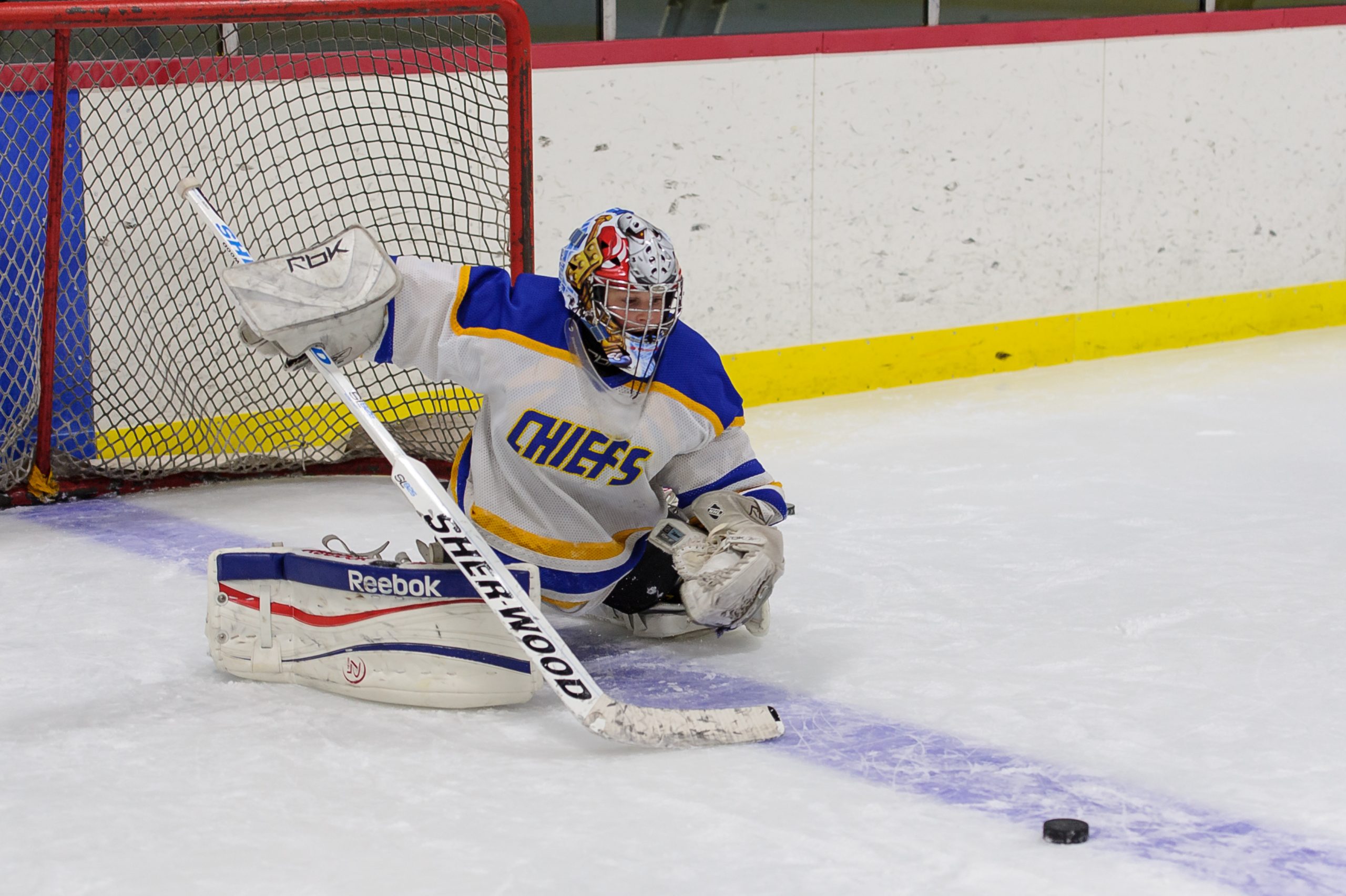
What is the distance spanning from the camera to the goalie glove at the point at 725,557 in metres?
2.45

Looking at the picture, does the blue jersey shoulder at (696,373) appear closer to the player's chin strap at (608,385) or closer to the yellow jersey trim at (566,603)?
the player's chin strap at (608,385)

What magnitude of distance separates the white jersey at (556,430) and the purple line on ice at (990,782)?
0.21 m

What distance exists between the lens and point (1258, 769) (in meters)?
2.14

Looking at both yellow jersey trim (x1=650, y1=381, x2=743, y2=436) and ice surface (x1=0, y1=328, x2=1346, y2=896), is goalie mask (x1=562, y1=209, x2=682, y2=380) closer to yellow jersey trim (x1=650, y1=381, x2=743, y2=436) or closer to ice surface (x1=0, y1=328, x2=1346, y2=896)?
yellow jersey trim (x1=650, y1=381, x2=743, y2=436)

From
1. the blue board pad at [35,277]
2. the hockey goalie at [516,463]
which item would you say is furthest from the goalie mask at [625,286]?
the blue board pad at [35,277]

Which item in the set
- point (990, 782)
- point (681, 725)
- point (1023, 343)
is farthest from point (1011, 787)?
point (1023, 343)

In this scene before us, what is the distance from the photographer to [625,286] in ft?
7.61

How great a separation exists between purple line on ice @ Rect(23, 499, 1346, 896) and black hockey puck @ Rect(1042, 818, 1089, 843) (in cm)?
2

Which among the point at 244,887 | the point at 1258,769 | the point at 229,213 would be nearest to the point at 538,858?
the point at 244,887

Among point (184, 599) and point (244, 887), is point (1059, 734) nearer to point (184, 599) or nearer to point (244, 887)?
point (244, 887)

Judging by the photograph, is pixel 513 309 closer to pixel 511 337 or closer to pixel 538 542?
pixel 511 337

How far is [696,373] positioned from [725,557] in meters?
0.29

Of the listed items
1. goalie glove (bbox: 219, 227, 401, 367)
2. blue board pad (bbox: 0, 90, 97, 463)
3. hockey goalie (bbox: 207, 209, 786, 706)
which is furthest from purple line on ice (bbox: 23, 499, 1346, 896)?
blue board pad (bbox: 0, 90, 97, 463)

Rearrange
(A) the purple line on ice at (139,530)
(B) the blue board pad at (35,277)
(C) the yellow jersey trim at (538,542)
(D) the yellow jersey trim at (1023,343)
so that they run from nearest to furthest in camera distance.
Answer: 1. (C) the yellow jersey trim at (538,542)
2. (A) the purple line on ice at (139,530)
3. (B) the blue board pad at (35,277)
4. (D) the yellow jersey trim at (1023,343)
